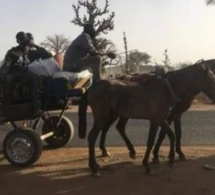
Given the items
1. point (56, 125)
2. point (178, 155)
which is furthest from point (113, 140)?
point (178, 155)

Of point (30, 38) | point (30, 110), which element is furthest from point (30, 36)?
point (30, 110)

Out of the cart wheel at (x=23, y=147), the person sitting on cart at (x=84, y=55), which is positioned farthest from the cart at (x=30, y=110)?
the person sitting on cart at (x=84, y=55)

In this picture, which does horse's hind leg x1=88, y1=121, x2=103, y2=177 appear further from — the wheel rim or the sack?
the sack

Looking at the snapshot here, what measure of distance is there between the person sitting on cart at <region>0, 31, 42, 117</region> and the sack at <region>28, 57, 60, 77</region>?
133 millimetres

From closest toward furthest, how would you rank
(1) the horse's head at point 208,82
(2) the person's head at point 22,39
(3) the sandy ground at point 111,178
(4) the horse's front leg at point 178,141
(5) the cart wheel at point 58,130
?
(3) the sandy ground at point 111,178
(1) the horse's head at point 208,82
(4) the horse's front leg at point 178,141
(2) the person's head at point 22,39
(5) the cart wheel at point 58,130

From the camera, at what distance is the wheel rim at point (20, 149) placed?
9656mm

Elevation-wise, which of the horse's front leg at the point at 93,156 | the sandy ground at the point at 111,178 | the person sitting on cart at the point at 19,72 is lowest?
the sandy ground at the point at 111,178

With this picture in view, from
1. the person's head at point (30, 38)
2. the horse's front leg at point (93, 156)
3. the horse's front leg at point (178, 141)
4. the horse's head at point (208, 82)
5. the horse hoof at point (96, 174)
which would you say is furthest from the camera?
the person's head at point (30, 38)

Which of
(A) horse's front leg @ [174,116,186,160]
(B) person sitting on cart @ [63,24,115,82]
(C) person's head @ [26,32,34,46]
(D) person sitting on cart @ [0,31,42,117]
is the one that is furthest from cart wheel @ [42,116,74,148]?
(A) horse's front leg @ [174,116,186,160]

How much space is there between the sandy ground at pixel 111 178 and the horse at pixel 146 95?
0.39 meters

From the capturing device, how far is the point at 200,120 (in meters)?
18.7

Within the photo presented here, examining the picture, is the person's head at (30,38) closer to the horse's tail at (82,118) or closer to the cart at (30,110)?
the cart at (30,110)

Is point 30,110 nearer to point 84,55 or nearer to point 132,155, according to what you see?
point 84,55

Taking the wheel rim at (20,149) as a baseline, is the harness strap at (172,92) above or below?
above
